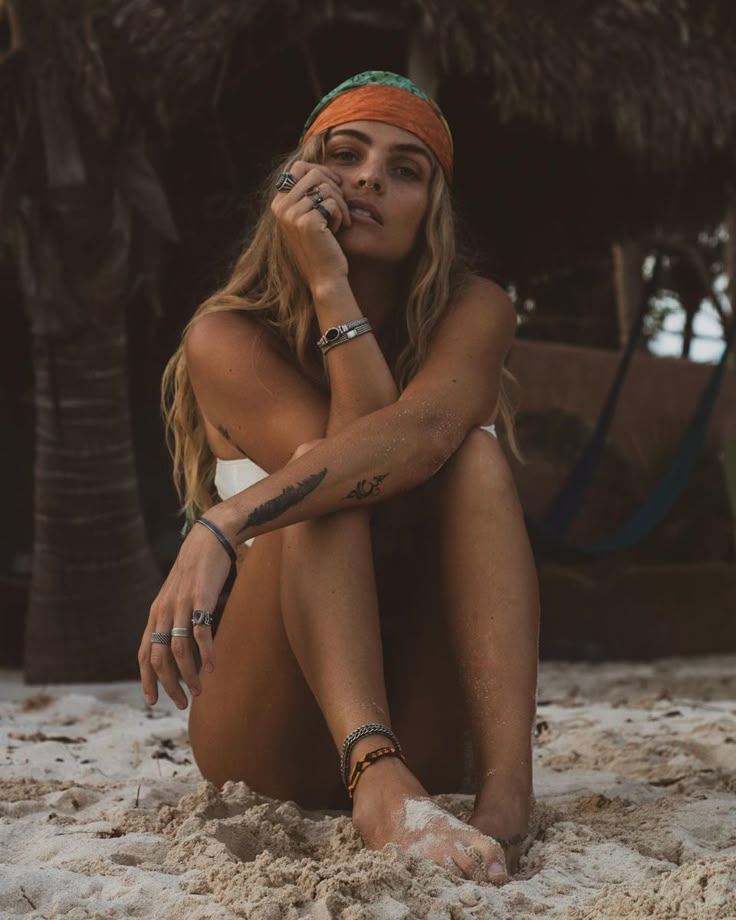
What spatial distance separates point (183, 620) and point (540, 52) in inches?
128

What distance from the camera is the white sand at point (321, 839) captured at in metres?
1.26

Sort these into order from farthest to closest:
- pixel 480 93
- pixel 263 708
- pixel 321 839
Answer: pixel 480 93 < pixel 263 708 < pixel 321 839

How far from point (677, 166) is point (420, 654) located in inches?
143

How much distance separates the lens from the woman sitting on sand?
1520 millimetres

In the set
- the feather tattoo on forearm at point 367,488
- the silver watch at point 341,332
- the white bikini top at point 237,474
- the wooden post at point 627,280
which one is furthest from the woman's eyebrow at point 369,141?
the wooden post at point 627,280

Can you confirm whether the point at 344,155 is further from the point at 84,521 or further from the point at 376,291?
the point at 84,521

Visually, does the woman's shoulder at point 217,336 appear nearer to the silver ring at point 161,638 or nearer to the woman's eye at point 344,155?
the woman's eye at point 344,155

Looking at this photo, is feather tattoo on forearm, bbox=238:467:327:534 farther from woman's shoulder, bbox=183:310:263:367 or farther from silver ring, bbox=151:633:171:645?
woman's shoulder, bbox=183:310:263:367

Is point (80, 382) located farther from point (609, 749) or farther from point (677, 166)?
point (677, 166)

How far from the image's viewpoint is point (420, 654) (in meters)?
1.76

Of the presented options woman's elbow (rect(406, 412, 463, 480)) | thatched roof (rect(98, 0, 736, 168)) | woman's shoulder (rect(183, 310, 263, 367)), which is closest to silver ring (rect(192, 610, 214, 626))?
woman's elbow (rect(406, 412, 463, 480))

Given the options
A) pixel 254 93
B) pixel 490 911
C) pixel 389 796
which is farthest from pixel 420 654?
pixel 254 93

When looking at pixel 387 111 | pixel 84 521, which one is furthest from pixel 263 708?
pixel 84 521

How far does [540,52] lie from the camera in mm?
4180
